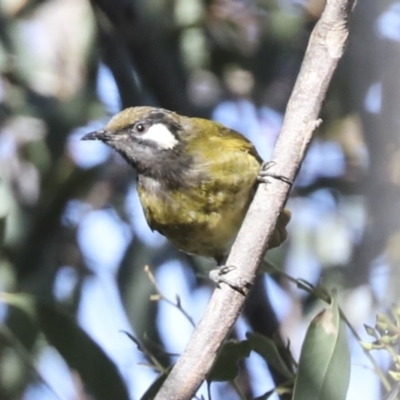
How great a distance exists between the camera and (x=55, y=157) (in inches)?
111

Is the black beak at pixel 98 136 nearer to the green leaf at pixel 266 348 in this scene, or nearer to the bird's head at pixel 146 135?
the bird's head at pixel 146 135

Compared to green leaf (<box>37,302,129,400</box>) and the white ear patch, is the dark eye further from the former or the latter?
green leaf (<box>37,302,129,400</box>)

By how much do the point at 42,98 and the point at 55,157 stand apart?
7.7 inches

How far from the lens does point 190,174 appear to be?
2246mm

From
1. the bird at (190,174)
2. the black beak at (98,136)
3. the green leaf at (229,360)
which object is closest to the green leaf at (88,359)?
the green leaf at (229,360)

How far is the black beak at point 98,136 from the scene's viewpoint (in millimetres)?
2316

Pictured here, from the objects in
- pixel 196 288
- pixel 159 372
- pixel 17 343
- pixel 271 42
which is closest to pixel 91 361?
pixel 159 372

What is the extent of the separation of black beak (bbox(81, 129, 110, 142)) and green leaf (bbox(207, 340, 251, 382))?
24.9 inches

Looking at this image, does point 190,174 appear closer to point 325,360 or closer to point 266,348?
point 266,348

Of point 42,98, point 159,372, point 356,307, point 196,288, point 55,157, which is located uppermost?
point 42,98

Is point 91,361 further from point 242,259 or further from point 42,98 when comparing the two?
point 42,98

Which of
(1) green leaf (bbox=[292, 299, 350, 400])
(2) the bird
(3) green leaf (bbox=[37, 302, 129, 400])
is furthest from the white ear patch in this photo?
(1) green leaf (bbox=[292, 299, 350, 400])

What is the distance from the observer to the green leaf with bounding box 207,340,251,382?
198 centimetres

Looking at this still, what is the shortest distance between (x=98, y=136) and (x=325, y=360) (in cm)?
89
